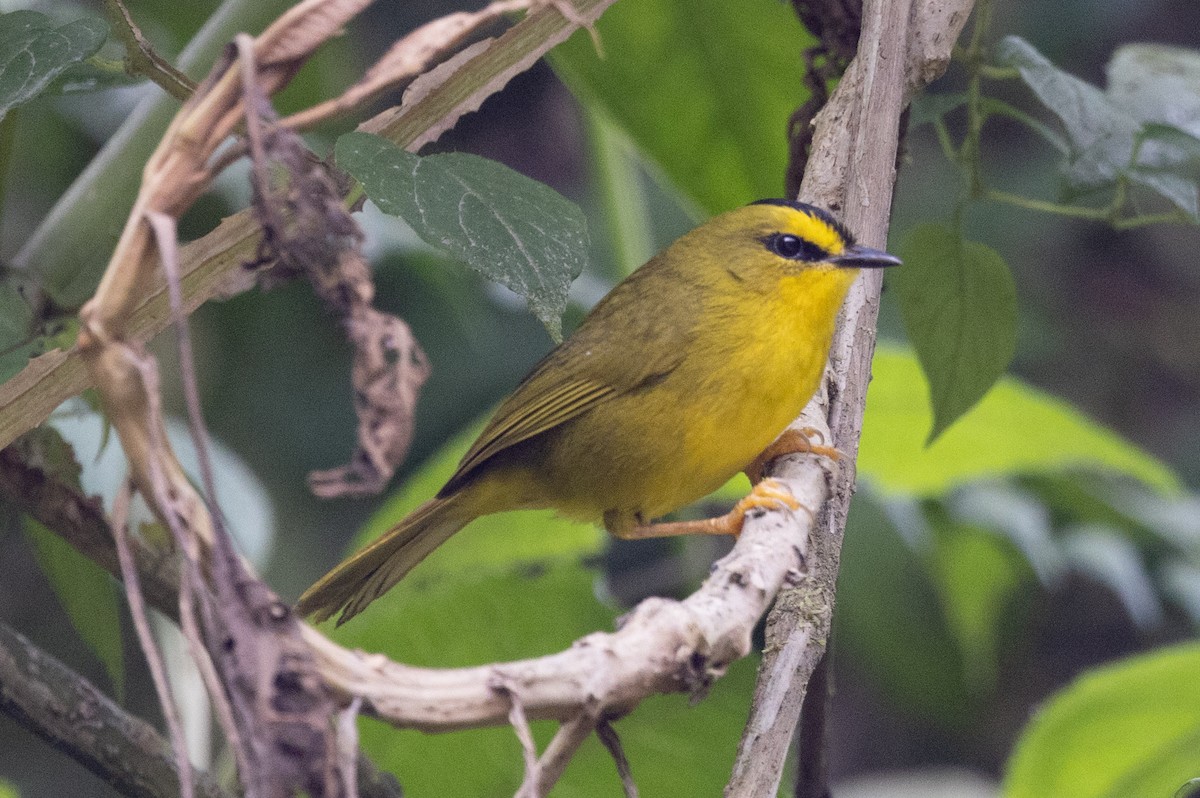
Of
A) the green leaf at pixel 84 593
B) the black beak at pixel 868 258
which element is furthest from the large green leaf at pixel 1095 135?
the green leaf at pixel 84 593

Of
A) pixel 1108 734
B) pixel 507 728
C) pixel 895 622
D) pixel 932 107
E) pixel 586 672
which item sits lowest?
pixel 895 622

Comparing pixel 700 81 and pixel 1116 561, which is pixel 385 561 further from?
pixel 1116 561

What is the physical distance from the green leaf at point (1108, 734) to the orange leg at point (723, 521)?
0.73 metres

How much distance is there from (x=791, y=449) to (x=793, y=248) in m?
0.45

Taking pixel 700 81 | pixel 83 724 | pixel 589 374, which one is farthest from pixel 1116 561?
pixel 83 724

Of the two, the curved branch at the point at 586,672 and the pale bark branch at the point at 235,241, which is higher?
the pale bark branch at the point at 235,241

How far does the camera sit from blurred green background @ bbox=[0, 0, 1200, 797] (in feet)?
7.77

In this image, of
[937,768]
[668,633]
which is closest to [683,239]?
[668,633]

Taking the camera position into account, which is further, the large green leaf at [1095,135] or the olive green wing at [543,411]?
the olive green wing at [543,411]

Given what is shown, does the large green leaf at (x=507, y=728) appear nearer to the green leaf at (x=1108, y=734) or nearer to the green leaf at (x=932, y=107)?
the green leaf at (x=1108, y=734)

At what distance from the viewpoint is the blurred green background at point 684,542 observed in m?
2.37

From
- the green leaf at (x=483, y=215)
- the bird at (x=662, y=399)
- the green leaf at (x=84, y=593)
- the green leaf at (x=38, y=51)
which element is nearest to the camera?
the green leaf at (x=483, y=215)

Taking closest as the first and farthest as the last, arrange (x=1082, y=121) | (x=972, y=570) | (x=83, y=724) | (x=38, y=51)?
(x=38, y=51) < (x=83, y=724) < (x=1082, y=121) < (x=972, y=570)

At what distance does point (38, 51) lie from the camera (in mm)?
1580
